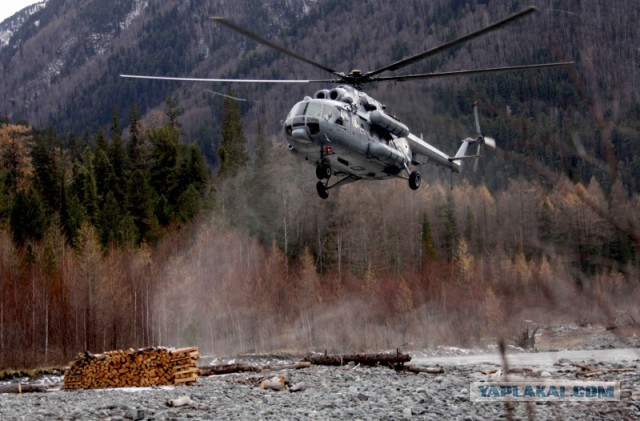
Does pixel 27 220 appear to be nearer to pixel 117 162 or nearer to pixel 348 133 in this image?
pixel 117 162

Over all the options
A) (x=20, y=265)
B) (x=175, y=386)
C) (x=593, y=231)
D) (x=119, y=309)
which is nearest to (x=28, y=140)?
(x=20, y=265)

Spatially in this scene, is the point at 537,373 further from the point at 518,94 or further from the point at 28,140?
the point at 28,140

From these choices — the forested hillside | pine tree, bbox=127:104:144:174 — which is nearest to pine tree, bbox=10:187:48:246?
the forested hillside

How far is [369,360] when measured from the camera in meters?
25.1

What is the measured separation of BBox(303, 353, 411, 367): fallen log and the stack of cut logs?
6153 mm

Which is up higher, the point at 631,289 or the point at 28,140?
the point at 28,140

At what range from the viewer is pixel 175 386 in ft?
67.1

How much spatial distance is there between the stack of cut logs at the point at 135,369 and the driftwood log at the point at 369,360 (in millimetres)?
6154

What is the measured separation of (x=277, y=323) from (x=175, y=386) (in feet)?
104

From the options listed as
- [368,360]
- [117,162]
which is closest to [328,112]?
[368,360]

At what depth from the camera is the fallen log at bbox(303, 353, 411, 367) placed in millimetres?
23855

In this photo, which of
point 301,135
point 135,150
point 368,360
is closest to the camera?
point 301,135

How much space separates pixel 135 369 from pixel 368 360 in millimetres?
7908

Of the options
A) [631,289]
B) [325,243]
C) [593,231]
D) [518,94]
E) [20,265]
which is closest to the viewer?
[518,94]
